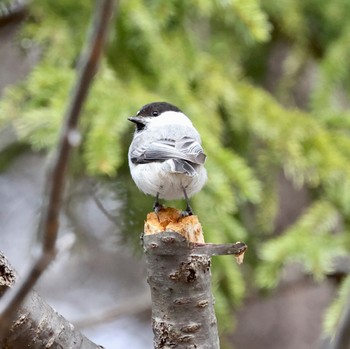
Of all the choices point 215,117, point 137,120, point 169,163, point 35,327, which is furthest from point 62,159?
point 215,117

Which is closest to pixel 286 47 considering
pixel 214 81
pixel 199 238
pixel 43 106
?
pixel 214 81

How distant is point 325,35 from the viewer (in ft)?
7.91

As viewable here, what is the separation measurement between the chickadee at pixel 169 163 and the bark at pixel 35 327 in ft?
1.08

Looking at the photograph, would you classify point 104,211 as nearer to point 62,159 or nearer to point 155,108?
point 155,108

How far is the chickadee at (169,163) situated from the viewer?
4.66 ft

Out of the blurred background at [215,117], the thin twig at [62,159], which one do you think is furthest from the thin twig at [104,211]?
the thin twig at [62,159]

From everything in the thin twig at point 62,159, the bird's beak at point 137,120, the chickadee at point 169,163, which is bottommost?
the thin twig at point 62,159

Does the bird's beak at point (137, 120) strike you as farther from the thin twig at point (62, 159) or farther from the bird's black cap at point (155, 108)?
the thin twig at point (62, 159)

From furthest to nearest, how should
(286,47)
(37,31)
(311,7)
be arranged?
1. (286,47)
2. (311,7)
3. (37,31)

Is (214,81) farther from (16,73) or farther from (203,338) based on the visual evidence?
(16,73)

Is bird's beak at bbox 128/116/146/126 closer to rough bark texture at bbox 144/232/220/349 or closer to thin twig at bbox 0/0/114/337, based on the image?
rough bark texture at bbox 144/232/220/349

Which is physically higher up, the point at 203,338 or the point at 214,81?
the point at 214,81

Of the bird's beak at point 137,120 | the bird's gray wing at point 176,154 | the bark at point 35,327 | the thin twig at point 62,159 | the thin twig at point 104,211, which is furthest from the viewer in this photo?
the thin twig at point 104,211

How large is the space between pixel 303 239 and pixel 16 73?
1.68 meters
